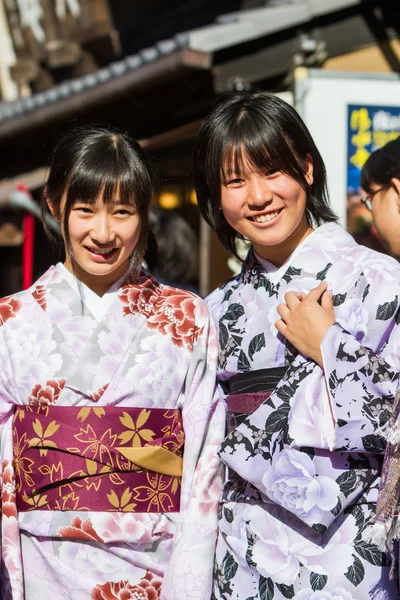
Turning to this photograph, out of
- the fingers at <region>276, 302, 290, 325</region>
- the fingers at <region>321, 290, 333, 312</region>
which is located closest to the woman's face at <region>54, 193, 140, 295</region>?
the fingers at <region>276, 302, 290, 325</region>

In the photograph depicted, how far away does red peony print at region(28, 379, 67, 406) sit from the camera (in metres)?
2.88

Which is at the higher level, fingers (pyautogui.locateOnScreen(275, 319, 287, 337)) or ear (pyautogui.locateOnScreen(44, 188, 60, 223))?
ear (pyautogui.locateOnScreen(44, 188, 60, 223))

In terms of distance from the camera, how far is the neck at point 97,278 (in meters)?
3.10

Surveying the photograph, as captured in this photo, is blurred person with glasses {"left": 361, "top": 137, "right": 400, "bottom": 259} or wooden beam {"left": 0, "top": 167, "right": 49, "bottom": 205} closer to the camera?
blurred person with glasses {"left": 361, "top": 137, "right": 400, "bottom": 259}

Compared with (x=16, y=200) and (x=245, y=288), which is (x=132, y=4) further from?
(x=245, y=288)

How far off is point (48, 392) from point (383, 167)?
162cm

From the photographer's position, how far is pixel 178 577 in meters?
2.81

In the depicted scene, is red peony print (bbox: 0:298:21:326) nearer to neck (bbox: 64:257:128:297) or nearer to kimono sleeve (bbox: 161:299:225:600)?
neck (bbox: 64:257:128:297)

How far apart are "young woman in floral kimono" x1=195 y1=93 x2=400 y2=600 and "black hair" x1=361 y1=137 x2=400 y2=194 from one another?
0.44 metres

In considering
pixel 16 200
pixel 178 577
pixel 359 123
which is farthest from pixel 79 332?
pixel 16 200

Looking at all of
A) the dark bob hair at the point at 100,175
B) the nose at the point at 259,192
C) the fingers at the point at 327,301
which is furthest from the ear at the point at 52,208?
the fingers at the point at 327,301

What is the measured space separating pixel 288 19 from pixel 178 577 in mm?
4244

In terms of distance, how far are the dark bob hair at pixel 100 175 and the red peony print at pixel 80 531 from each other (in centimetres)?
89

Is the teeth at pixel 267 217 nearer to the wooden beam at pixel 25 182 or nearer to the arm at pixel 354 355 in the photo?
the arm at pixel 354 355
